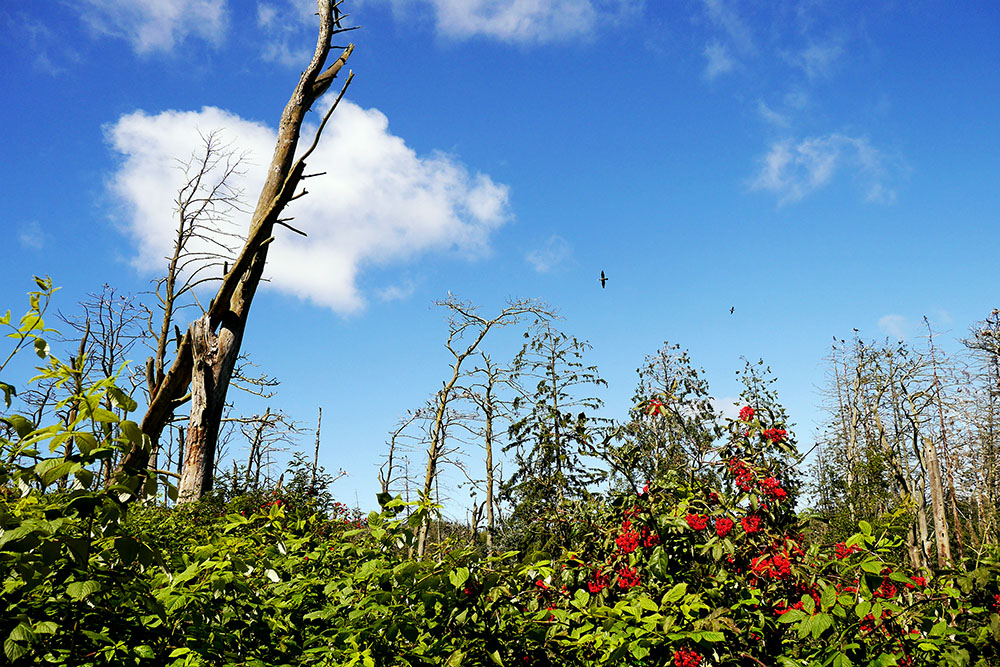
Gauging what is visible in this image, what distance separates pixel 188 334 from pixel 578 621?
23.3 ft

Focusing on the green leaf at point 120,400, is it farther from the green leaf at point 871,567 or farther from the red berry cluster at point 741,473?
the red berry cluster at point 741,473

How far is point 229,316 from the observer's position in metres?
8.38

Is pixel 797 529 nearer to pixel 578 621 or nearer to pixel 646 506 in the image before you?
pixel 646 506

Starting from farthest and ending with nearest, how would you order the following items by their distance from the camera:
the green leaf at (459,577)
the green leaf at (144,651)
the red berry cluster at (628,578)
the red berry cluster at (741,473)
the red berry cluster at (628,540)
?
the red berry cluster at (741,473), the red berry cluster at (628,540), the red berry cluster at (628,578), the green leaf at (459,577), the green leaf at (144,651)

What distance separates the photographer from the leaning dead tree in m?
Answer: 7.95

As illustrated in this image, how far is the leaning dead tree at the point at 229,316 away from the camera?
7953mm

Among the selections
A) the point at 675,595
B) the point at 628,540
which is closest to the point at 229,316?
the point at 628,540

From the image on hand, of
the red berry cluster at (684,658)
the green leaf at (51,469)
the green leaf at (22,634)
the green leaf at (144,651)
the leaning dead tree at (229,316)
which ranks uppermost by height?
the leaning dead tree at (229,316)

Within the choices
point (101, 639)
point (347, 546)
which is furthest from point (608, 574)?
point (101, 639)

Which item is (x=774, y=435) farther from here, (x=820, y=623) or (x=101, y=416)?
(x=101, y=416)

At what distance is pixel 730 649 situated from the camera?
256 centimetres

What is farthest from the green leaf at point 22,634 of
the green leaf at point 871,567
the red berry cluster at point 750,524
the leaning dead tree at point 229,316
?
the leaning dead tree at point 229,316

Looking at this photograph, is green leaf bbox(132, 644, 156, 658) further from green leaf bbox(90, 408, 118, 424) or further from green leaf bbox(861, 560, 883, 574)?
green leaf bbox(861, 560, 883, 574)

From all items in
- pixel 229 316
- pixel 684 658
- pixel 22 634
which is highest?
pixel 229 316
